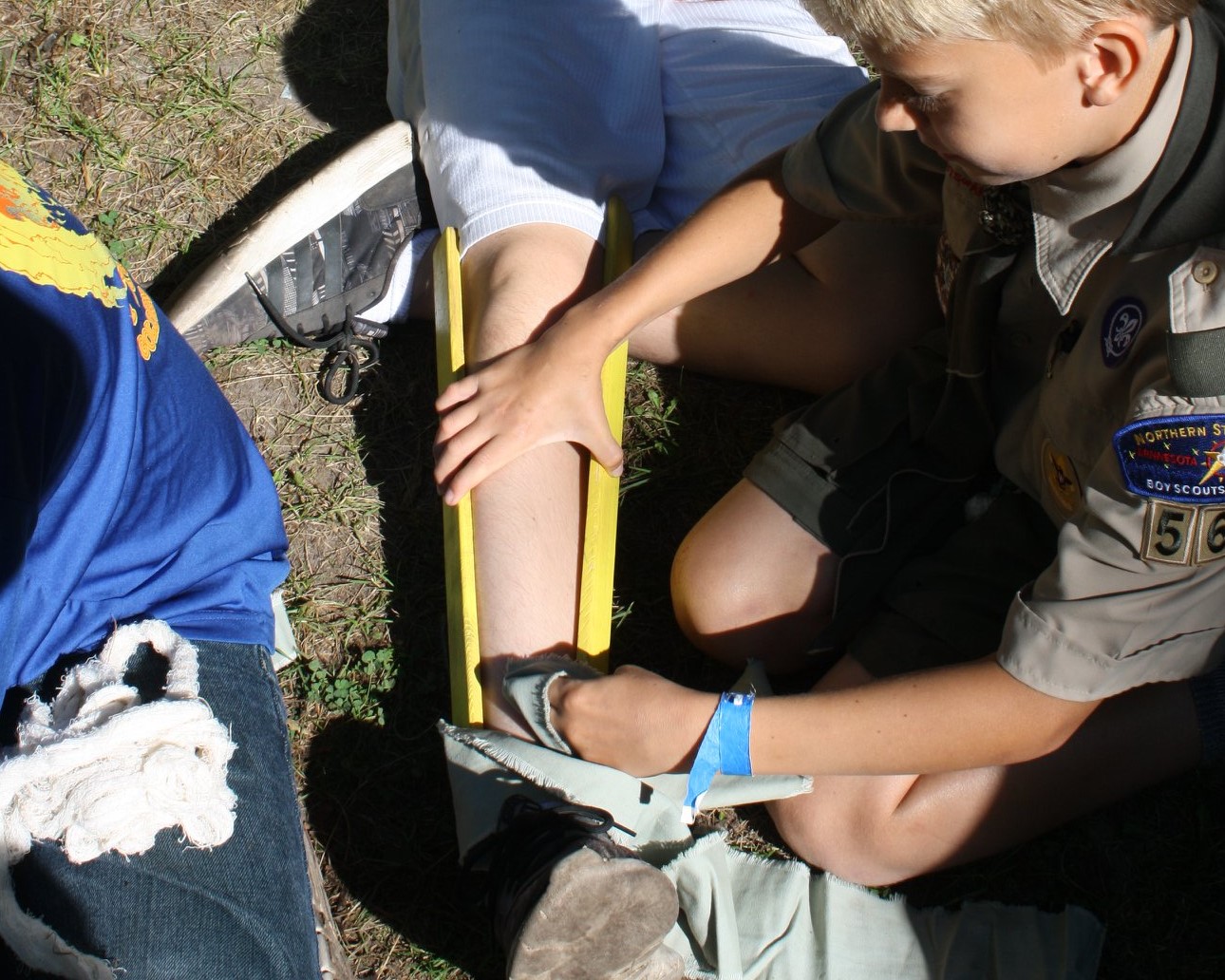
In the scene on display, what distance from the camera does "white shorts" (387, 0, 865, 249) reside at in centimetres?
187

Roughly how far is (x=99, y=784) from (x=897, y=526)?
42.1 inches

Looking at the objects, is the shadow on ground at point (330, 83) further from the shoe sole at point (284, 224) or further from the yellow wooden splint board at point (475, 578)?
the yellow wooden splint board at point (475, 578)

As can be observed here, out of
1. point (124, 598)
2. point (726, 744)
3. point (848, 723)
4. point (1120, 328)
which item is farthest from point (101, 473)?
point (1120, 328)

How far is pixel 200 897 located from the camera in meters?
1.22

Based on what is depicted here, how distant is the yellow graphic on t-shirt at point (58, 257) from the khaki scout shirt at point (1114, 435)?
990 millimetres

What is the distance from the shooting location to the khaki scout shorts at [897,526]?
1.51 meters

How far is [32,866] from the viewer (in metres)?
1.20

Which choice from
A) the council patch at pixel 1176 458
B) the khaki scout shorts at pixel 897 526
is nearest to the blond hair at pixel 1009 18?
the council patch at pixel 1176 458

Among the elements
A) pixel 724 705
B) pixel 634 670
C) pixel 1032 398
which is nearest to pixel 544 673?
pixel 634 670

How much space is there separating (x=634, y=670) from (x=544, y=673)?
0.12m

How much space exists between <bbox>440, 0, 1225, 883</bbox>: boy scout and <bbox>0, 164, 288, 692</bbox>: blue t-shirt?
1.09 feet

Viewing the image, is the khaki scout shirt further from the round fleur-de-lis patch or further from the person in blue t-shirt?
the person in blue t-shirt

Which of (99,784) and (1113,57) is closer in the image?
(1113,57)

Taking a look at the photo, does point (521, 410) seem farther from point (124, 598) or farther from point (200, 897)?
point (200, 897)
